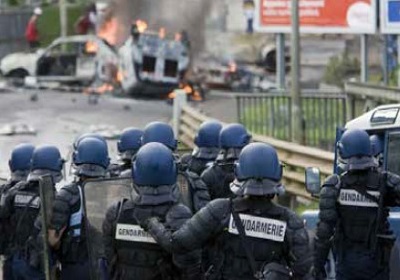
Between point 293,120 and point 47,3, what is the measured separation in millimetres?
29934

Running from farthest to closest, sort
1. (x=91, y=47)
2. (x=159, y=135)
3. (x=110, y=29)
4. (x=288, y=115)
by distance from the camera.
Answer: (x=110, y=29) < (x=91, y=47) < (x=288, y=115) < (x=159, y=135)

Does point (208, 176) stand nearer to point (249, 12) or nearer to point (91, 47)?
point (91, 47)

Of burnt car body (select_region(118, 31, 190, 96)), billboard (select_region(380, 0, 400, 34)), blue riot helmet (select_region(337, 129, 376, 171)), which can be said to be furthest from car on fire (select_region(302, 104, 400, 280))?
burnt car body (select_region(118, 31, 190, 96))

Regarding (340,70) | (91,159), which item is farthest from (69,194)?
(340,70)

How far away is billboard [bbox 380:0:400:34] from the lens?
24.1 metres

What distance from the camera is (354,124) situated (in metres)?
9.70

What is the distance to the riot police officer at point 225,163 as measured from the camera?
10.0 metres

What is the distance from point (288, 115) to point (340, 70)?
11816mm

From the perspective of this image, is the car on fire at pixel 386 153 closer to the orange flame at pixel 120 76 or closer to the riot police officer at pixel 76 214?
the riot police officer at pixel 76 214

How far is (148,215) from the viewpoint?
7477 mm

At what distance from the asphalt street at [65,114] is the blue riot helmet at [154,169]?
1402 cm

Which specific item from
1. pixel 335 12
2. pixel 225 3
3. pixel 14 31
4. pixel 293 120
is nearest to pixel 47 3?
pixel 14 31

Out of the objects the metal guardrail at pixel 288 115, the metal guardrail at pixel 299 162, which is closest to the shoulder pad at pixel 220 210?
the metal guardrail at pixel 299 162

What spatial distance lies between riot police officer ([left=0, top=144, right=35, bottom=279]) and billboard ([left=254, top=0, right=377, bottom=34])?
16942 millimetres
